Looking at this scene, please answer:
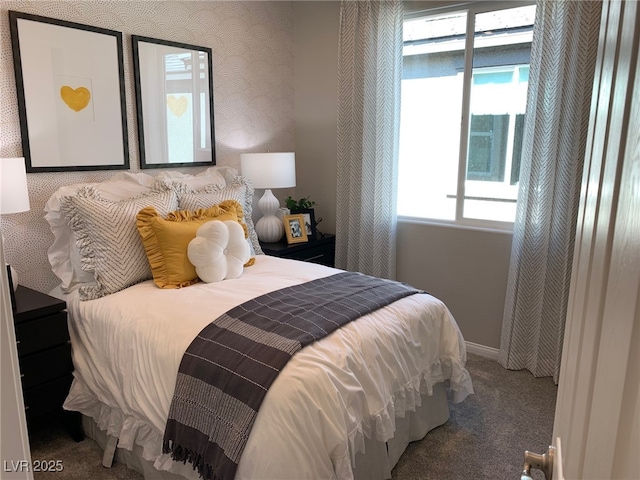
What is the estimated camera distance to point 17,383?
0.76 m

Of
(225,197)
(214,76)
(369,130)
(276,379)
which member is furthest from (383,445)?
(214,76)

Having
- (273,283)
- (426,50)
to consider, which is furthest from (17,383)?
(426,50)

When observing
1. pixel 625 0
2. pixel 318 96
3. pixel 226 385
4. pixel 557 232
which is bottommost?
pixel 226 385

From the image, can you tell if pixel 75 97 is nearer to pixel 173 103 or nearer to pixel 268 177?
pixel 173 103

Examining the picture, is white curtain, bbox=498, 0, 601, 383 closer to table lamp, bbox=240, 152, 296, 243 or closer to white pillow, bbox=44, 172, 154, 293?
table lamp, bbox=240, 152, 296, 243

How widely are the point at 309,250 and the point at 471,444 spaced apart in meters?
1.81

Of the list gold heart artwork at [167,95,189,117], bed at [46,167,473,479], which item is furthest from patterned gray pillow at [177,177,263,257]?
→ gold heart artwork at [167,95,189,117]

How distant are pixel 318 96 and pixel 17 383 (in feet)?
11.6

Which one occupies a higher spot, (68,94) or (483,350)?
(68,94)

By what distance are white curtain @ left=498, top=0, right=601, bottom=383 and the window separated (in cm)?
24

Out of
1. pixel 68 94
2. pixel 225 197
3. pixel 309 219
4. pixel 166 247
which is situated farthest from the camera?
pixel 309 219

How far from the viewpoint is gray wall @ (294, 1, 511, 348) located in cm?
325

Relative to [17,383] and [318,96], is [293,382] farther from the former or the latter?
[318,96]

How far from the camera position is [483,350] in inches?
131
